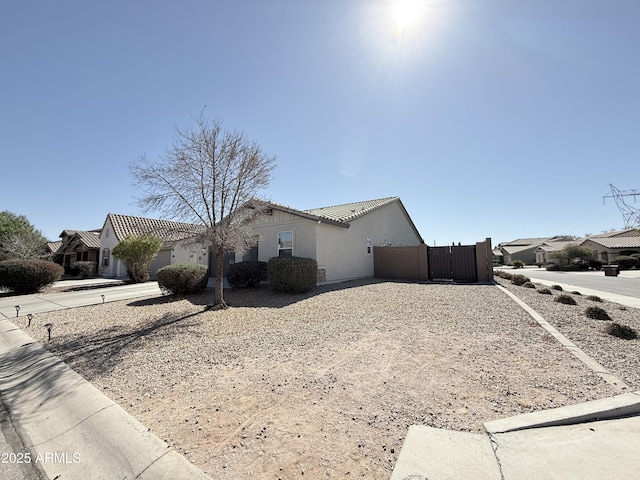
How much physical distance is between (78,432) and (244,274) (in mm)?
9233

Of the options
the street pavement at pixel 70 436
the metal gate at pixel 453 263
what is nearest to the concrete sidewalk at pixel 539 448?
the street pavement at pixel 70 436

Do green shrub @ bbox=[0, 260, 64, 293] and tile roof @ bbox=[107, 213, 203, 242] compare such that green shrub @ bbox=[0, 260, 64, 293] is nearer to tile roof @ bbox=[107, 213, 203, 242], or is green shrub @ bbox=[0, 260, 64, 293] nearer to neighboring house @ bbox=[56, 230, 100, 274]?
tile roof @ bbox=[107, 213, 203, 242]

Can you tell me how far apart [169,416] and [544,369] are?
191 inches

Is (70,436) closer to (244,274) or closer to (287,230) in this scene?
(244,274)

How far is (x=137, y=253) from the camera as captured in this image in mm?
16844

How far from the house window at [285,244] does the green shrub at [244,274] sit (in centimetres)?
158

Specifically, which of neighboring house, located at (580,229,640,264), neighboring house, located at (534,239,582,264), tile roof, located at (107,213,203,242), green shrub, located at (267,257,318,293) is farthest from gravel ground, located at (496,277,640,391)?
neighboring house, located at (580,229,640,264)

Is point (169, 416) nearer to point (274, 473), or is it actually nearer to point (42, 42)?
point (274, 473)

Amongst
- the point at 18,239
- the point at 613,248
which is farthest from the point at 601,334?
the point at 613,248

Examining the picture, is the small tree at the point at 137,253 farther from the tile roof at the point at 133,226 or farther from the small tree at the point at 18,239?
the small tree at the point at 18,239

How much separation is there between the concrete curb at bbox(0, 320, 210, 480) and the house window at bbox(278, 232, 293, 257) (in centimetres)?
950

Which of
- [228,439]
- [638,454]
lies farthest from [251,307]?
[638,454]

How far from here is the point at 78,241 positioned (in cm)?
2547

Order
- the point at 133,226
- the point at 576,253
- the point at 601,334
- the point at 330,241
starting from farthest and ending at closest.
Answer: the point at 576,253, the point at 133,226, the point at 330,241, the point at 601,334
